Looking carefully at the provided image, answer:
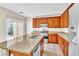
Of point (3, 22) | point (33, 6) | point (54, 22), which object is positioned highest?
point (33, 6)

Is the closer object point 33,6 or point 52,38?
point 33,6

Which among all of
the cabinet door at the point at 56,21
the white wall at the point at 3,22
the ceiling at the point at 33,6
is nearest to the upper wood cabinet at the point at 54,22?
the cabinet door at the point at 56,21

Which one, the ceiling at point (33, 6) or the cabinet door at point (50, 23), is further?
the cabinet door at point (50, 23)

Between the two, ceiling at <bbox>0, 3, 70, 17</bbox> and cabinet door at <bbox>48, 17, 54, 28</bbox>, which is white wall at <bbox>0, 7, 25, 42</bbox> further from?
cabinet door at <bbox>48, 17, 54, 28</bbox>

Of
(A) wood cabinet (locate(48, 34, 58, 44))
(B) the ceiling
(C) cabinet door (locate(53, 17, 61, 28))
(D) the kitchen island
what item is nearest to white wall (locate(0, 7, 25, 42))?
(B) the ceiling

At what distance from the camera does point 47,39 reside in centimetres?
629

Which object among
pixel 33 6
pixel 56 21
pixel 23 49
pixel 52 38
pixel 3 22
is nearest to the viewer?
pixel 23 49

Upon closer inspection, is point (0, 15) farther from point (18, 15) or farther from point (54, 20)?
point (54, 20)

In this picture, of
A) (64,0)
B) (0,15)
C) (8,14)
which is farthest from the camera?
(8,14)

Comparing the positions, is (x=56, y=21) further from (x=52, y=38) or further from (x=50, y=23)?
(x=52, y=38)

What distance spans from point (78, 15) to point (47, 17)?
479 cm

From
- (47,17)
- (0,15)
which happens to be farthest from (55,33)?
(0,15)

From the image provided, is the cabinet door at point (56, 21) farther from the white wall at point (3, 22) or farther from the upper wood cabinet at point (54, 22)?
the white wall at point (3, 22)

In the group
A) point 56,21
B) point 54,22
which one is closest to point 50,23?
point 54,22
